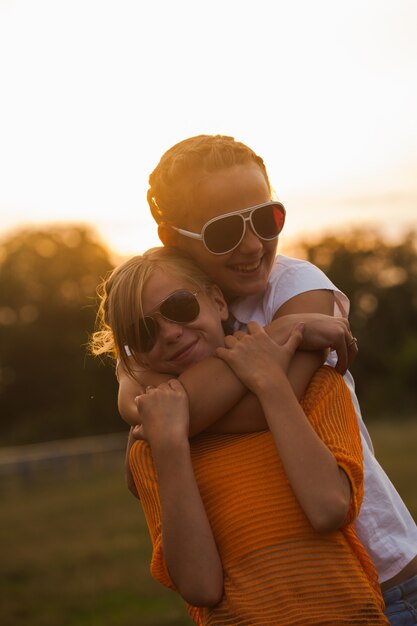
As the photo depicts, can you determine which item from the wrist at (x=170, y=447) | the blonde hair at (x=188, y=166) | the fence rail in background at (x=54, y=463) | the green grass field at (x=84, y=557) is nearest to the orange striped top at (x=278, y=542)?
the wrist at (x=170, y=447)

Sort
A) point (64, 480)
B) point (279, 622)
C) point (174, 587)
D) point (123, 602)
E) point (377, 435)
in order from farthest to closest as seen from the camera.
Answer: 1. point (377, 435)
2. point (64, 480)
3. point (123, 602)
4. point (174, 587)
5. point (279, 622)

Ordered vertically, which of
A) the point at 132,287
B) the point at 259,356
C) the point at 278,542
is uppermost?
the point at 132,287

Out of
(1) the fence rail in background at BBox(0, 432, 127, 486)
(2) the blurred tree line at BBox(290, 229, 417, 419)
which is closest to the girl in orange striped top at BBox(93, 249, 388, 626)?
(1) the fence rail in background at BBox(0, 432, 127, 486)

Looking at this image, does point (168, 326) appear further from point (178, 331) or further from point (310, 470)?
point (310, 470)

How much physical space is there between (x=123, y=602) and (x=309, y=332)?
7616 mm

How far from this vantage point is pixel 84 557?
Answer: 12195 millimetres

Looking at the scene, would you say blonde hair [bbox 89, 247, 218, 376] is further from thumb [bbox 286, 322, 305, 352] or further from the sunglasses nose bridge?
thumb [bbox 286, 322, 305, 352]

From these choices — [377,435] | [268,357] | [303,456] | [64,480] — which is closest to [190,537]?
[303,456]

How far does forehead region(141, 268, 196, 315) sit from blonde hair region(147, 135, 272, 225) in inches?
9.7

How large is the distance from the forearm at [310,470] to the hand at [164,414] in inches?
9.9

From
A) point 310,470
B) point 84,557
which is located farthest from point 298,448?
point 84,557

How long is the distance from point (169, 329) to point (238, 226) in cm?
37

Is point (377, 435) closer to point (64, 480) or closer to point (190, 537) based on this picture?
point (64, 480)

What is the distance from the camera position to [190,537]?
2262mm
